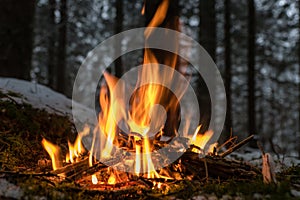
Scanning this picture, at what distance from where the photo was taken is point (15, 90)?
17.0 feet

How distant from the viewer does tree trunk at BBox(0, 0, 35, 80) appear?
649 cm

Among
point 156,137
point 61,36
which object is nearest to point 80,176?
point 156,137

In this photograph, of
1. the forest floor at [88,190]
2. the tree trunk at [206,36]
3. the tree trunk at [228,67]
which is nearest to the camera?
the forest floor at [88,190]

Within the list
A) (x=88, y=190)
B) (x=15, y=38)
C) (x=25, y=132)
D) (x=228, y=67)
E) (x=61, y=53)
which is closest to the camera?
(x=88, y=190)

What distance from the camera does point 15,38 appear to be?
6.55 m

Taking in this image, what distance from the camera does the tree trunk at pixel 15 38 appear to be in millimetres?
6490

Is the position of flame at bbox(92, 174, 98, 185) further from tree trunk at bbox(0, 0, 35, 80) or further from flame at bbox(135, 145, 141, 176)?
tree trunk at bbox(0, 0, 35, 80)

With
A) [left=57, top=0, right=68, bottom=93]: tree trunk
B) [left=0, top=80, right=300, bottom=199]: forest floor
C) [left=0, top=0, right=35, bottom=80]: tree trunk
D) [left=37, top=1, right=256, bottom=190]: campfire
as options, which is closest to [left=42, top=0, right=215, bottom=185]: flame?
[left=37, top=1, right=256, bottom=190]: campfire

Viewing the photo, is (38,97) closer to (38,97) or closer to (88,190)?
(38,97)

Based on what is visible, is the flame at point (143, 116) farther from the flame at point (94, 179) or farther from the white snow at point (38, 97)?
the white snow at point (38, 97)

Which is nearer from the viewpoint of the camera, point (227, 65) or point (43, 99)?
point (43, 99)

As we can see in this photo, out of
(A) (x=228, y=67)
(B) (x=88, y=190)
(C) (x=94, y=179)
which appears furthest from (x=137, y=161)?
(A) (x=228, y=67)

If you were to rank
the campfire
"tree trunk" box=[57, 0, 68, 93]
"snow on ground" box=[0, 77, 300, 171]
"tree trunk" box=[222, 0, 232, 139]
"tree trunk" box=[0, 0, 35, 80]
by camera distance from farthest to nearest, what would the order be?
"tree trunk" box=[57, 0, 68, 93] → "tree trunk" box=[222, 0, 232, 139] → "tree trunk" box=[0, 0, 35, 80] → "snow on ground" box=[0, 77, 300, 171] → the campfire

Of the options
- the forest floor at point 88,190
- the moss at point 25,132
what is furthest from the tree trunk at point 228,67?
the forest floor at point 88,190
